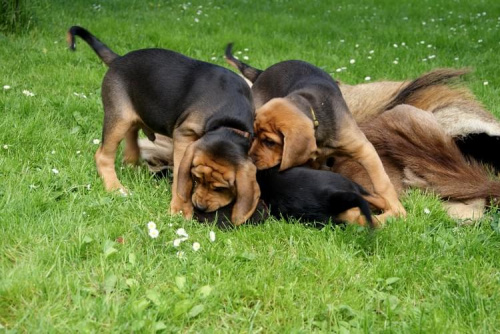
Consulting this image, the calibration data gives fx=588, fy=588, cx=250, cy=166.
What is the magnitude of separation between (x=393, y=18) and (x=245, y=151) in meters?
9.00

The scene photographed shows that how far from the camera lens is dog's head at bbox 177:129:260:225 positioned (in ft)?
12.3

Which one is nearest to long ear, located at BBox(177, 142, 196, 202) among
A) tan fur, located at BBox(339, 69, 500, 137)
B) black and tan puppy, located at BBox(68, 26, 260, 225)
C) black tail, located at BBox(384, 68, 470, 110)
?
black and tan puppy, located at BBox(68, 26, 260, 225)

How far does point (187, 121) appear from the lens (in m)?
4.23

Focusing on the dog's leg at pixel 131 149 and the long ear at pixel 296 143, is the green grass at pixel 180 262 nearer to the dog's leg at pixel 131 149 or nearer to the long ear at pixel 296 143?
the dog's leg at pixel 131 149

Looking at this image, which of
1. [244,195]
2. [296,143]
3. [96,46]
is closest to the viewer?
[244,195]

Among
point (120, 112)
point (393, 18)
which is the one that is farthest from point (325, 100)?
point (393, 18)

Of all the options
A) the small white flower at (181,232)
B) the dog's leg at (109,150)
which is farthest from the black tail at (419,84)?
the small white flower at (181,232)

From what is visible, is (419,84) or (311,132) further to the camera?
(419,84)

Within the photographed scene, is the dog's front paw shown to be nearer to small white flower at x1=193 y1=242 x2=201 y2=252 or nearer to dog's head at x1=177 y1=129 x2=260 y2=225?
dog's head at x1=177 y1=129 x2=260 y2=225

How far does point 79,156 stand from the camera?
4742mm

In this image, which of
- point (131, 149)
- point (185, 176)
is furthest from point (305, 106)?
point (131, 149)

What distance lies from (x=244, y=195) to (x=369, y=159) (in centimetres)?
105

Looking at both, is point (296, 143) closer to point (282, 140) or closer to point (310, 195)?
point (282, 140)

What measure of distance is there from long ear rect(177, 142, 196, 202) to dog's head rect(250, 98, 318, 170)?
1.44ft
